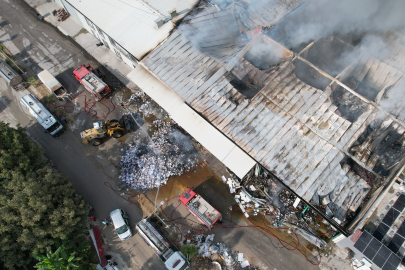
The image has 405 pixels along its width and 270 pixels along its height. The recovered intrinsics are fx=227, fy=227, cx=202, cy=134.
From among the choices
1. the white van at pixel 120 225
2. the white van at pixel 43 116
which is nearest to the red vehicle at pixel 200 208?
the white van at pixel 120 225

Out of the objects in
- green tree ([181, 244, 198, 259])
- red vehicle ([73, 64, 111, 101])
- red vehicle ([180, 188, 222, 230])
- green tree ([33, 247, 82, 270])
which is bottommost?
green tree ([33, 247, 82, 270])

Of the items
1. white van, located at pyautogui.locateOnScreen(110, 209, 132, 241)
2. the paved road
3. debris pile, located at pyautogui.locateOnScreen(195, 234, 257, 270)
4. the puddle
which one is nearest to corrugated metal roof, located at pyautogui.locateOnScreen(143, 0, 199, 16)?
the paved road

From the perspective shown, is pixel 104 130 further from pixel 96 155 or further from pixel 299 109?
pixel 299 109

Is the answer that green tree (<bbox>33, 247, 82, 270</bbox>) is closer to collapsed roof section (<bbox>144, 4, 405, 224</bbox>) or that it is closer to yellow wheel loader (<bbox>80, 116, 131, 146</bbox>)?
yellow wheel loader (<bbox>80, 116, 131, 146</bbox>)

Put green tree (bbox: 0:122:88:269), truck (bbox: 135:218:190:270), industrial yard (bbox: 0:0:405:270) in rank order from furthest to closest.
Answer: truck (bbox: 135:218:190:270)
industrial yard (bbox: 0:0:405:270)
green tree (bbox: 0:122:88:269)

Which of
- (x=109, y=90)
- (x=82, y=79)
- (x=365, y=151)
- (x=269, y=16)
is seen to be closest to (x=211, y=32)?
(x=269, y=16)

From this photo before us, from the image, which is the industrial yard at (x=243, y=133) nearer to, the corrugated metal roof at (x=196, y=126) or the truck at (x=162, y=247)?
the corrugated metal roof at (x=196, y=126)

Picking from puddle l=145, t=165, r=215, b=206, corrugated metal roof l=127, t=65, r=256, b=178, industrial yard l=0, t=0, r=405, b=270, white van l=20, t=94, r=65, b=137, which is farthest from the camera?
white van l=20, t=94, r=65, b=137
